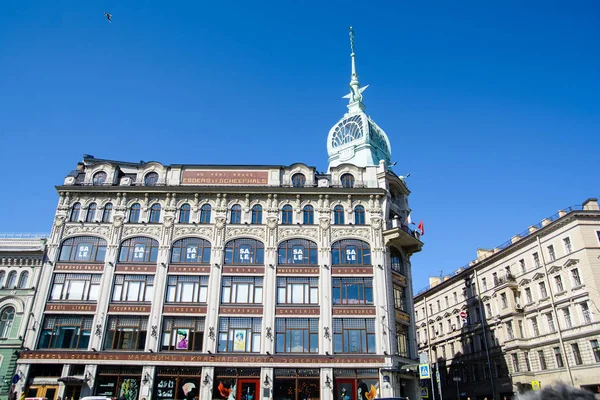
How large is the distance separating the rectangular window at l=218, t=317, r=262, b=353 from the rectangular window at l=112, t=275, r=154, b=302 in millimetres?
7193

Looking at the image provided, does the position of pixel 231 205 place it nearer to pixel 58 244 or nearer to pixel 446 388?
pixel 58 244

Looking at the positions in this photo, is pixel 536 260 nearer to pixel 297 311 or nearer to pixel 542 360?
pixel 542 360

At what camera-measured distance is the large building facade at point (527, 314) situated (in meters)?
43.2

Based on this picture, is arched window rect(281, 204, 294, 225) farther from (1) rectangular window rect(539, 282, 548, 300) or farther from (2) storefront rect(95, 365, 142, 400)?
(1) rectangular window rect(539, 282, 548, 300)

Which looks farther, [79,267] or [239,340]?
[79,267]

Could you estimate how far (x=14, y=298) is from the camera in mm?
42656

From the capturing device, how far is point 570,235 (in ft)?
149

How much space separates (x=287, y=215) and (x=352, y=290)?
9.40m

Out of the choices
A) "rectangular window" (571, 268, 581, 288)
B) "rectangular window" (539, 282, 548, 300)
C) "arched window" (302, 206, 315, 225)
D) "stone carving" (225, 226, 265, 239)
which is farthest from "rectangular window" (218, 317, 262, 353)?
"rectangular window" (539, 282, 548, 300)

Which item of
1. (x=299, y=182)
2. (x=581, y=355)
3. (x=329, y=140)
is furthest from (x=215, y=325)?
(x=581, y=355)

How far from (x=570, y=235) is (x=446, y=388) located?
105ft

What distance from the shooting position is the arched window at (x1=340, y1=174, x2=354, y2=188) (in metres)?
47.0

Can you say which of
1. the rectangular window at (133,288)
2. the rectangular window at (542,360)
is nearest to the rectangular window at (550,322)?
the rectangular window at (542,360)

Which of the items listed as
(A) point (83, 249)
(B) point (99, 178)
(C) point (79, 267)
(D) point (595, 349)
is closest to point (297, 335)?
(C) point (79, 267)
